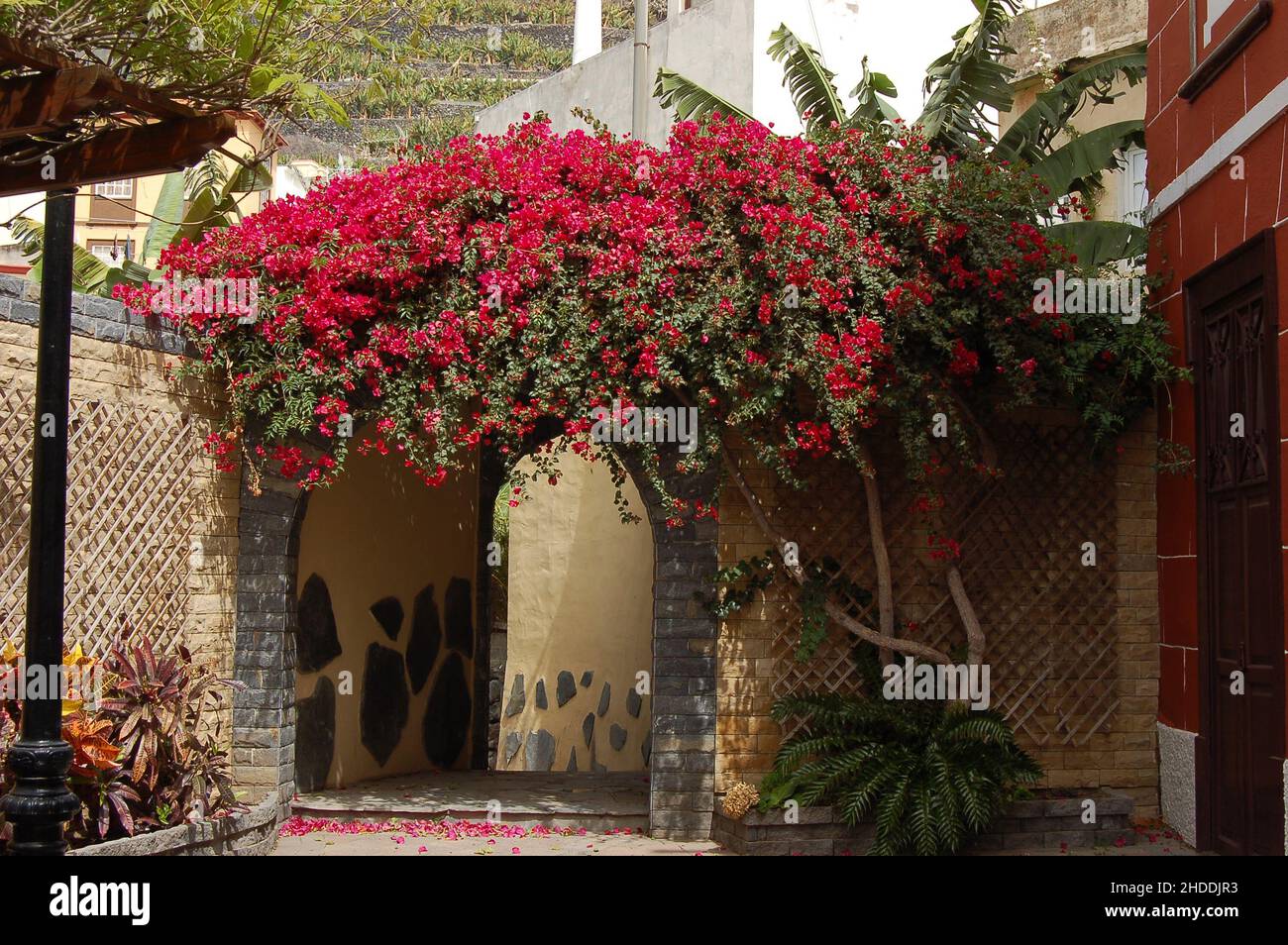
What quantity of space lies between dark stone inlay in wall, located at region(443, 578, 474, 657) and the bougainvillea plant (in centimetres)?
424

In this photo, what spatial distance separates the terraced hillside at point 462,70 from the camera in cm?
3928

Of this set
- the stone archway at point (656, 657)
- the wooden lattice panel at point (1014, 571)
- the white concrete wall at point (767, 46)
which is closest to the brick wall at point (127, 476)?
the stone archway at point (656, 657)

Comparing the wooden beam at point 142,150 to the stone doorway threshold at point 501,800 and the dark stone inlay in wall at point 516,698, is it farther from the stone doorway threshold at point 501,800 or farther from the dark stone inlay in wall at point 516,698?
the dark stone inlay in wall at point 516,698

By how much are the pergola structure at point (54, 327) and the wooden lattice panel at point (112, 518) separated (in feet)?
8.05

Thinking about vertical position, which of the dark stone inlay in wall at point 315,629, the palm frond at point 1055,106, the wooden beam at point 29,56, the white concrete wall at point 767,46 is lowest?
the dark stone inlay in wall at point 315,629

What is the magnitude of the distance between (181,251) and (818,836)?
5749mm

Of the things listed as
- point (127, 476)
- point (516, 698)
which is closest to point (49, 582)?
point (127, 476)

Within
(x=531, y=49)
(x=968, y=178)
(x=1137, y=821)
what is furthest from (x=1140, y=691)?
(x=531, y=49)

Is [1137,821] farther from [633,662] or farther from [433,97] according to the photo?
[433,97]

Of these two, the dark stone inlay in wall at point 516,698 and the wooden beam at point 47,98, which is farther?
the dark stone inlay in wall at point 516,698

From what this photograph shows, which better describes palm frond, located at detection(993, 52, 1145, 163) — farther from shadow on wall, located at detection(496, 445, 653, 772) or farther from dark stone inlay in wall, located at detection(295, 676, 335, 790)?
dark stone inlay in wall, located at detection(295, 676, 335, 790)

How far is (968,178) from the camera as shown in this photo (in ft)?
28.6

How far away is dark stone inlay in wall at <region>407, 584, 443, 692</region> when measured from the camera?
A: 12.3m

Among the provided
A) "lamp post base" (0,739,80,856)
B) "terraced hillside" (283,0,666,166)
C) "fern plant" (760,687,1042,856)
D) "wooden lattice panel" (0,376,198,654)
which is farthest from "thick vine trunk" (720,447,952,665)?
"terraced hillside" (283,0,666,166)
